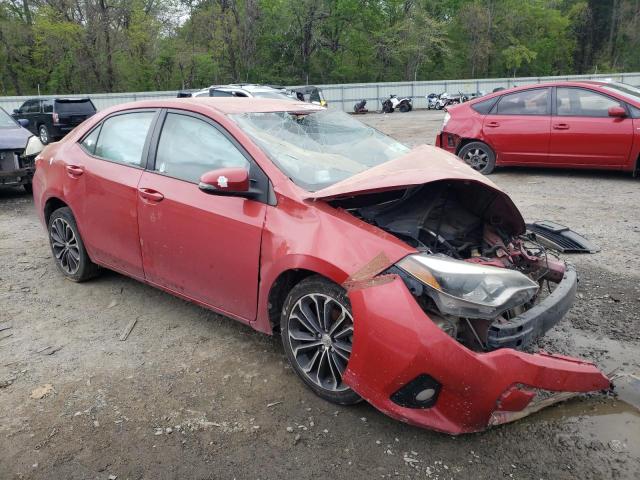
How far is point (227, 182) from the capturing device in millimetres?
2994

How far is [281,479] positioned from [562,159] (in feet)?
24.3

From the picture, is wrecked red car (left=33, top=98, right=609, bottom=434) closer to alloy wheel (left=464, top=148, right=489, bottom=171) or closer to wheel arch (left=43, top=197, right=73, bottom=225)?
wheel arch (left=43, top=197, right=73, bottom=225)

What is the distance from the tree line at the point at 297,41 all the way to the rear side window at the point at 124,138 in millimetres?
37047

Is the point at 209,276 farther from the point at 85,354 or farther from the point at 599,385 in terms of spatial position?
the point at 599,385

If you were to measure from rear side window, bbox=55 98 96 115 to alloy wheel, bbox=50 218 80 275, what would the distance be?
14123 mm

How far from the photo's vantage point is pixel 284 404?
9.71 feet

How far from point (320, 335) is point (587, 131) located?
6.72 m

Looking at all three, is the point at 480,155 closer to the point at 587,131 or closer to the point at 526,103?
the point at 526,103

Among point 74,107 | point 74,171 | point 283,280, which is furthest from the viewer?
point 74,107

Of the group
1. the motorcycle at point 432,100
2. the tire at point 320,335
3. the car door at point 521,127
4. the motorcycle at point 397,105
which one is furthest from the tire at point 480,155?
the motorcycle at point 432,100

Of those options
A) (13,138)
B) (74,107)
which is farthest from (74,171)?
(74,107)

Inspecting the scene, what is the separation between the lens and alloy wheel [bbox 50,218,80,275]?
15.0ft

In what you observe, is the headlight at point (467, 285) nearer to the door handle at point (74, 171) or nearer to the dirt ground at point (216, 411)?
the dirt ground at point (216, 411)

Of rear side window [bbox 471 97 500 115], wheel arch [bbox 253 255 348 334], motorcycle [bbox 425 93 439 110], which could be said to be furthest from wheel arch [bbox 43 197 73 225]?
motorcycle [bbox 425 93 439 110]
